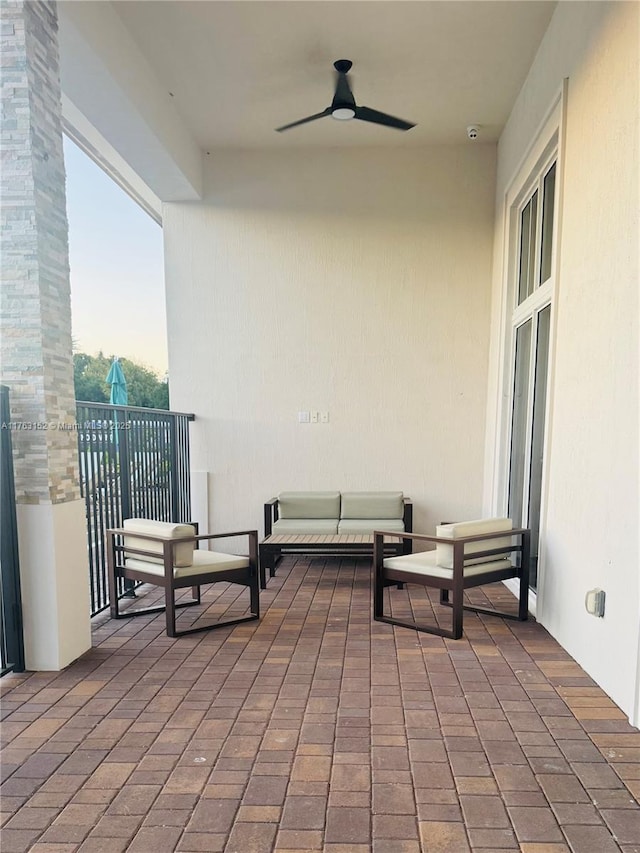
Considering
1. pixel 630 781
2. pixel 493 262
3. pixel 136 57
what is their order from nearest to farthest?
pixel 630 781
pixel 136 57
pixel 493 262

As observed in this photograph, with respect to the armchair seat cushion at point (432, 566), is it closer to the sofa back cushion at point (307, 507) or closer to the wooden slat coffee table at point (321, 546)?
the wooden slat coffee table at point (321, 546)

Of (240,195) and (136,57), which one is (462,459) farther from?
(136,57)

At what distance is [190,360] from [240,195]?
1791 millimetres


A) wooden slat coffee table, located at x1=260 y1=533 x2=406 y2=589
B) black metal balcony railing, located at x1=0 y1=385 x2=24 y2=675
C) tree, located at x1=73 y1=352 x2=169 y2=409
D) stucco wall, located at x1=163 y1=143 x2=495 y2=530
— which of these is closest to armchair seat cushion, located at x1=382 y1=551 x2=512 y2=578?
wooden slat coffee table, located at x1=260 y1=533 x2=406 y2=589

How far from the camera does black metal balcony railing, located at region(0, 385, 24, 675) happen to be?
2535mm

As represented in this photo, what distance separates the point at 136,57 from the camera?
3.56 metres

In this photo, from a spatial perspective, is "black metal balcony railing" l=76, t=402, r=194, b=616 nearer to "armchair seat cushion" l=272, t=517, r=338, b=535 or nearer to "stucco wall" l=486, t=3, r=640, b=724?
"armchair seat cushion" l=272, t=517, r=338, b=535

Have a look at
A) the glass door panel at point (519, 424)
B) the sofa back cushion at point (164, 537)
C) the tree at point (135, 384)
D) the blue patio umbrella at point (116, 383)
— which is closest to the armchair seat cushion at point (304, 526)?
the sofa back cushion at point (164, 537)

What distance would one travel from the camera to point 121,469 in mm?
3717

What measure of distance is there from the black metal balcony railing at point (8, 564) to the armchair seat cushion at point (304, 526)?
2.31 meters

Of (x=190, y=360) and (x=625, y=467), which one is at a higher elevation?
(x=190, y=360)

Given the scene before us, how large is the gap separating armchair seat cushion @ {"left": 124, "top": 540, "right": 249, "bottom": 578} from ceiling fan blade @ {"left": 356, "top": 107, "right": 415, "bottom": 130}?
129 inches

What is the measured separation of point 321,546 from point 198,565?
3.73 ft

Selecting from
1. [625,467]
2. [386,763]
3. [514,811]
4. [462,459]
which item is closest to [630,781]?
[514,811]
